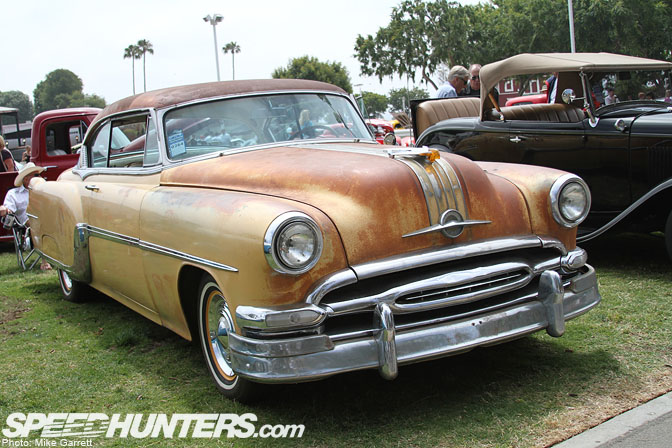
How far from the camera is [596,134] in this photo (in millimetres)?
5828

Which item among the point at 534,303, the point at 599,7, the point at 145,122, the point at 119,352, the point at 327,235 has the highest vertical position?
the point at 599,7

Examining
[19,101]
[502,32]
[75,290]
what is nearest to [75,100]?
[19,101]

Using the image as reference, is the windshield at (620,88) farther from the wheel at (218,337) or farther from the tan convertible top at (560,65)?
the wheel at (218,337)

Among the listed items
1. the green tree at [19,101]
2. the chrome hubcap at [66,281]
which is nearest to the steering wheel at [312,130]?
the chrome hubcap at [66,281]

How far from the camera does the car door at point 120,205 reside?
4254 millimetres

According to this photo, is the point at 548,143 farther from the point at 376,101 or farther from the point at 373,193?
the point at 376,101

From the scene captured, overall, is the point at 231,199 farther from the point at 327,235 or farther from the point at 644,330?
the point at 644,330

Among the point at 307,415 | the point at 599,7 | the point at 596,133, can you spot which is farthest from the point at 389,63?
the point at 307,415

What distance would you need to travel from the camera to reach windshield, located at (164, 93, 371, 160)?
431cm

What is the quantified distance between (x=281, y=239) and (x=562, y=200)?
157 centimetres

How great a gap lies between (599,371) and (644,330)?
766 millimetres

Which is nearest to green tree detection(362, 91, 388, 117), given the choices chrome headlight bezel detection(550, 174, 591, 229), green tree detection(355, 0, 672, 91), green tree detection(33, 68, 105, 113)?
green tree detection(33, 68, 105, 113)

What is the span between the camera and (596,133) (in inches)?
230

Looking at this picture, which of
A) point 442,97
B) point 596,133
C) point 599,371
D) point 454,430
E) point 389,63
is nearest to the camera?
point 454,430
